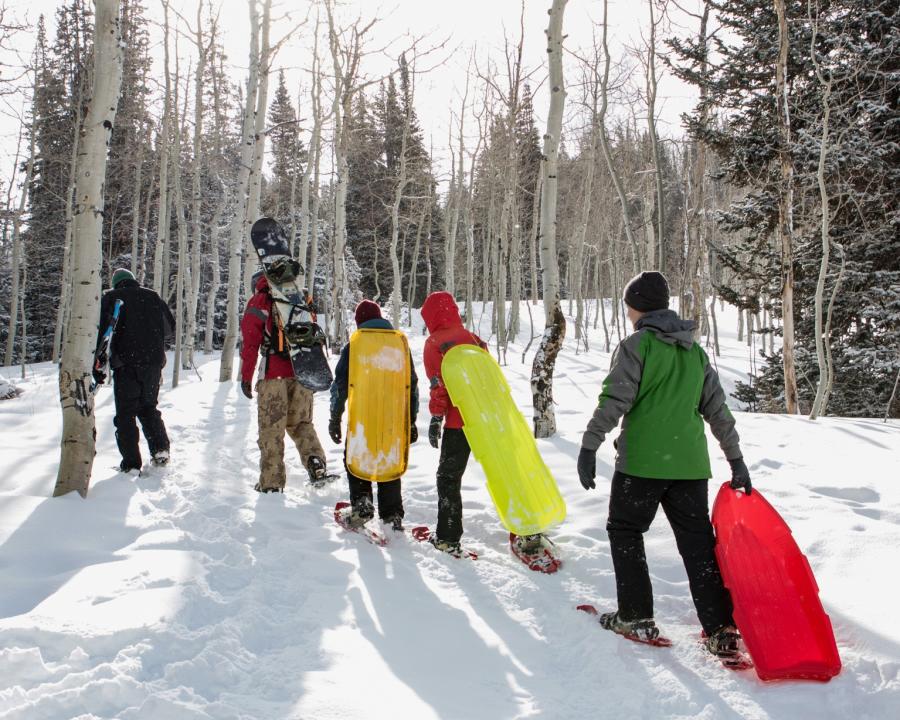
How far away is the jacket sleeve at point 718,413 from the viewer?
309cm

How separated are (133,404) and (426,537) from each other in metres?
3.24

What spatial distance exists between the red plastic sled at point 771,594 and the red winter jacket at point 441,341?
6.07ft

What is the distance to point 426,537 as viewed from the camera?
4.32 metres

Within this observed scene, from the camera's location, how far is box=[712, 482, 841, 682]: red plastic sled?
2.57m

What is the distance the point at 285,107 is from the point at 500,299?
62.7ft

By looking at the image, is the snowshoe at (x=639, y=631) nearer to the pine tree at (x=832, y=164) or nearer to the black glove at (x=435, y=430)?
the black glove at (x=435, y=430)

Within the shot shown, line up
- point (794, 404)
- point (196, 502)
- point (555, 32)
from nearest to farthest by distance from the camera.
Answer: point (196, 502) → point (555, 32) → point (794, 404)

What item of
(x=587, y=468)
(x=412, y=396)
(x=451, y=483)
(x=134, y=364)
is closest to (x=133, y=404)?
(x=134, y=364)

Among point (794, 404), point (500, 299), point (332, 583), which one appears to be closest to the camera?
point (332, 583)

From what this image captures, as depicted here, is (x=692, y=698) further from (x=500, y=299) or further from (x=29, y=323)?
(x=29, y=323)

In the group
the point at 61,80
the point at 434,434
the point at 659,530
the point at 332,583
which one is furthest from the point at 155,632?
the point at 61,80

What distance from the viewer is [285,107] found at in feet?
104

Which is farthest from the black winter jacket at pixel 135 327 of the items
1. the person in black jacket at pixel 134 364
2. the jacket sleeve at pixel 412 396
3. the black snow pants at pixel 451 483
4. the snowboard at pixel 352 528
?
the black snow pants at pixel 451 483

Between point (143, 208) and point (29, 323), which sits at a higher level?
point (143, 208)
